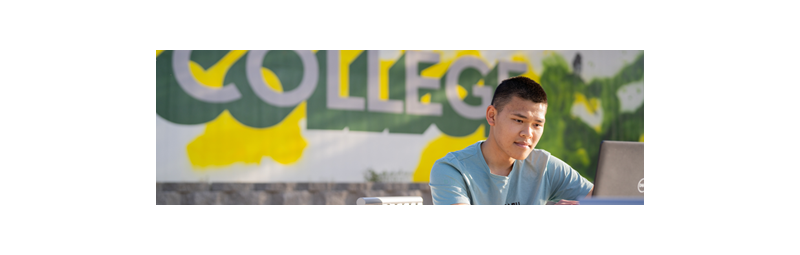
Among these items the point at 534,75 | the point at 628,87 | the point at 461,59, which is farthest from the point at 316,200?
the point at 628,87

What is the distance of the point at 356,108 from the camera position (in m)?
6.65

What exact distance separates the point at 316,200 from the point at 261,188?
2.01ft

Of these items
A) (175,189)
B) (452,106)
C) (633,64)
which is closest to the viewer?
(175,189)

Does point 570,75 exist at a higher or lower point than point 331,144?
higher

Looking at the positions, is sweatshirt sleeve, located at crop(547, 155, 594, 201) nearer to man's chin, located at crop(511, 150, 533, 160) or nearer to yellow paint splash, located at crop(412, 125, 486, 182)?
man's chin, located at crop(511, 150, 533, 160)

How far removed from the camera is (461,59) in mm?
7020

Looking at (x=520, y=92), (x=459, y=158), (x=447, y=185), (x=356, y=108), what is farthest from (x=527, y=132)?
(x=356, y=108)

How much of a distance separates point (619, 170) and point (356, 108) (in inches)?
179

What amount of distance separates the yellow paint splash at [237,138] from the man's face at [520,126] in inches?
166

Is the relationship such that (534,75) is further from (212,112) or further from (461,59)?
(212,112)

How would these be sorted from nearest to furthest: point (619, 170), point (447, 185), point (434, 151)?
point (619, 170) < point (447, 185) < point (434, 151)

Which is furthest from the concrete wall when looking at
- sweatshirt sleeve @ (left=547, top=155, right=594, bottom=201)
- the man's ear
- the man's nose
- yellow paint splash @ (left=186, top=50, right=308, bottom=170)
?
the man's nose

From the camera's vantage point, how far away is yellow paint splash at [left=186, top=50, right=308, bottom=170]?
20.1 feet

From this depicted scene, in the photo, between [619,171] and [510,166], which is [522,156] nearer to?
[510,166]
